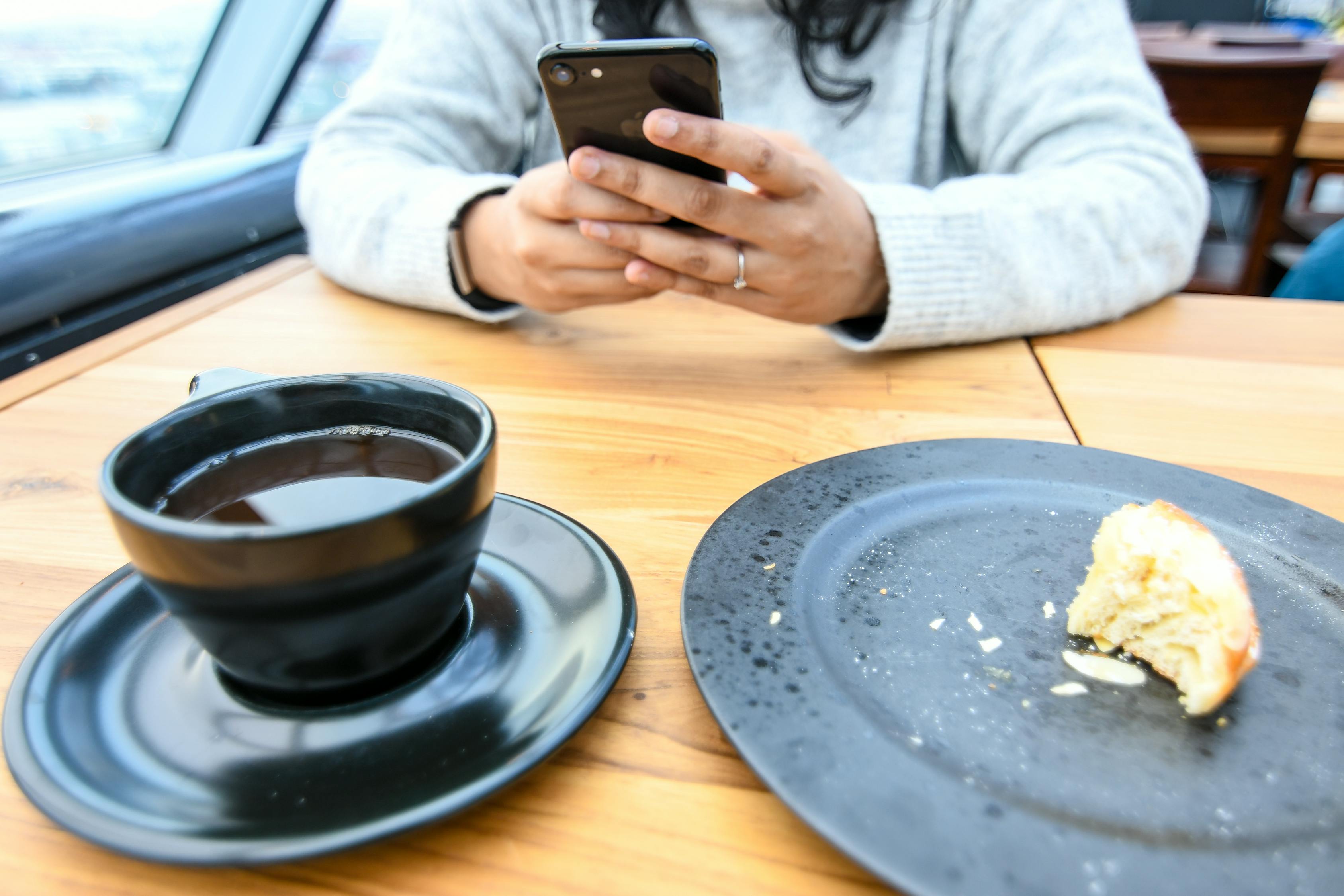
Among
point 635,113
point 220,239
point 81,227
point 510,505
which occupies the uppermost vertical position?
point 635,113

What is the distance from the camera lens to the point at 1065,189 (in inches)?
32.0

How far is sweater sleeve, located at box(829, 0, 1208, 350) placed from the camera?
2.43 feet

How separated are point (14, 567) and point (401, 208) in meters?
0.55

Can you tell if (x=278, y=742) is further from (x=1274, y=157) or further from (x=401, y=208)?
(x=1274, y=157)

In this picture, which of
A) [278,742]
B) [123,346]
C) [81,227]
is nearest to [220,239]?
[81,227]

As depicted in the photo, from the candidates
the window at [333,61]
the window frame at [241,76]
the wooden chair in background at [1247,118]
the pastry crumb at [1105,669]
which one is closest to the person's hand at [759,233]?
the pastry crumb at [1105,669]

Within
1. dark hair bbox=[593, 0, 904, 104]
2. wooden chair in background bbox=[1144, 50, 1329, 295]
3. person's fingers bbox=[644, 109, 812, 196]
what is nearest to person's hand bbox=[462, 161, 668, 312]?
person's fingers bbox=[644, 109, 812, 196]

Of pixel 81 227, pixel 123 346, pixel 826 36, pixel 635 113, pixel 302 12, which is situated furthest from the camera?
pixel 302 12

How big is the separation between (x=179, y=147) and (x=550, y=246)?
7.37ft

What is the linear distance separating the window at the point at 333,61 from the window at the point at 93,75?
0.32 meters

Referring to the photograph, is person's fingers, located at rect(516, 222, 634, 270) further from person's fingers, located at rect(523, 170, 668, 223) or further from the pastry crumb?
the pastry crumb

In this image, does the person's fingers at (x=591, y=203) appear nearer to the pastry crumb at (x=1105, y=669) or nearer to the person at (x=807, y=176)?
the person at (x=807, y=176)

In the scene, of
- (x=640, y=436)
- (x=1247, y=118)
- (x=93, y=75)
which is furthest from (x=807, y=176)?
(x=93, y=75)

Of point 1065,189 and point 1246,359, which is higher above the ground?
point 1065,189
